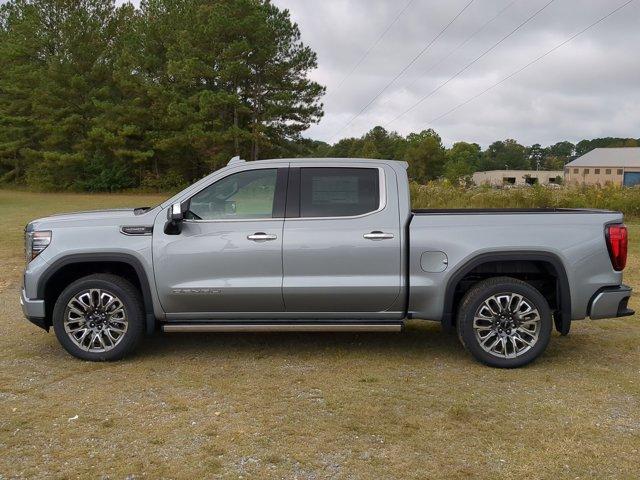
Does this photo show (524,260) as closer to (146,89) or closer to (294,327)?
(294,327)

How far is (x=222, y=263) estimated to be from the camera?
5211mm

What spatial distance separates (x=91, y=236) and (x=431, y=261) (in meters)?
2.98

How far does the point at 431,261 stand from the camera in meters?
5.19

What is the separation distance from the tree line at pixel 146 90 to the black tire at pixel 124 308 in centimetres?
3416

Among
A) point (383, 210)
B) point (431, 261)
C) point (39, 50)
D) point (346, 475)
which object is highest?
point (39, 50)

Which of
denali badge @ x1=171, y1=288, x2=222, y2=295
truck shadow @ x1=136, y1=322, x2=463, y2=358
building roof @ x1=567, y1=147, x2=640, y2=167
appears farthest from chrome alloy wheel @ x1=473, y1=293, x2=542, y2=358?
building roof @ x1=567, y1=147, x2=640, y2=167

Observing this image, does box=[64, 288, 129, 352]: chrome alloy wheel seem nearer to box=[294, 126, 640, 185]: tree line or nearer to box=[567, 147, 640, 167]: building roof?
box=[294, 126, 640, 185]: tree line

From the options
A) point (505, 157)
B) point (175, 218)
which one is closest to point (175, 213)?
point (175, 218)

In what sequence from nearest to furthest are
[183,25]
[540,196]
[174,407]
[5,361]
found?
1. [174,407]
2. [5,361]
3. [540,196]
4. [183,25]

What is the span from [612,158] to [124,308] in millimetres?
104583

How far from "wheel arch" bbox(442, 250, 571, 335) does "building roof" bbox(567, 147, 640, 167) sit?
100082mm

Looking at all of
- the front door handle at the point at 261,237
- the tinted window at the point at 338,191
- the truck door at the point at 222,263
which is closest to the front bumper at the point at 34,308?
the truck door at the point at 222,263

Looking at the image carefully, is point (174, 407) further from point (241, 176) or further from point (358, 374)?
point (241, 176)

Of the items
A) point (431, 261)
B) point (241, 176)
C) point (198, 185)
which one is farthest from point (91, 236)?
point (431, 261)
